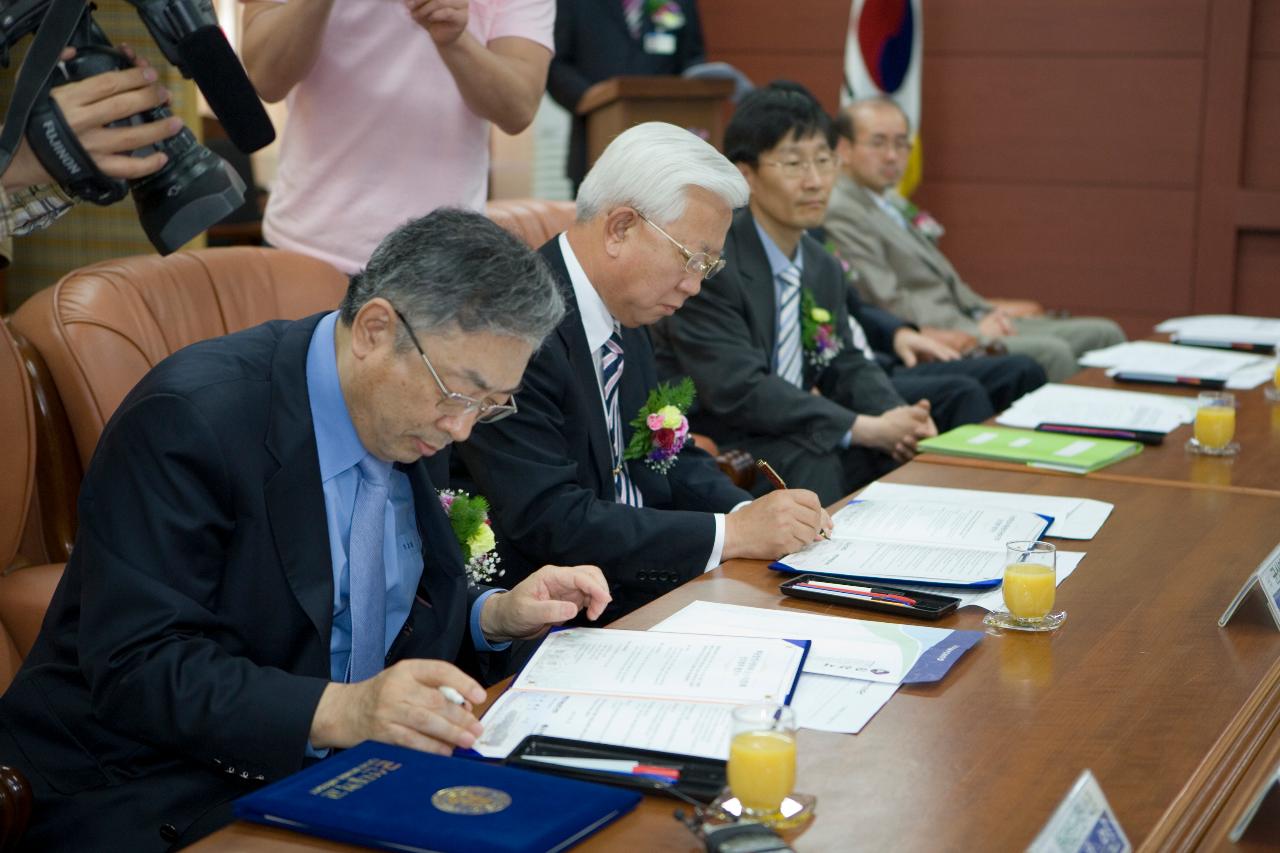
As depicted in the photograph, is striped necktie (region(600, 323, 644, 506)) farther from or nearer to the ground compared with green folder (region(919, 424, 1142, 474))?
farther from the ground

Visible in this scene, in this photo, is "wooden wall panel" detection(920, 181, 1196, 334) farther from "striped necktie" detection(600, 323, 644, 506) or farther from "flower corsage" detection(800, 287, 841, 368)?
"striped necktie" detection(600, 323, 644, 506)

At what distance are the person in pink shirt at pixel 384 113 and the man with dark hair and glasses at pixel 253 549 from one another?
1.08 meters

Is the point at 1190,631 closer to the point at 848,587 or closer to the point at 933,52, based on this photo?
the point at 848,587

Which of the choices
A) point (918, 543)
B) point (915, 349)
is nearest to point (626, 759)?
point (918, 543)

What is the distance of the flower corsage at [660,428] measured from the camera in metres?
2.53

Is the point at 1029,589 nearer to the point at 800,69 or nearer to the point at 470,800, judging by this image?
the point at 470,800

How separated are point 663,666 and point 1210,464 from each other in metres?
1.52

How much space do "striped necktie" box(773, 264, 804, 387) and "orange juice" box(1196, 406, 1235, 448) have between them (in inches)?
39.4

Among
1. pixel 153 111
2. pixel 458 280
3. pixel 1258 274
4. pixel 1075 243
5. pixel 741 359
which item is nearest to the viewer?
pixel 458 280

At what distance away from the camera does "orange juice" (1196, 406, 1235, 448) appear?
279 cm

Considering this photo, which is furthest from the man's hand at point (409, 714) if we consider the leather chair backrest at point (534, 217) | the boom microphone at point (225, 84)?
the leather chair backrest at point (534, 217)

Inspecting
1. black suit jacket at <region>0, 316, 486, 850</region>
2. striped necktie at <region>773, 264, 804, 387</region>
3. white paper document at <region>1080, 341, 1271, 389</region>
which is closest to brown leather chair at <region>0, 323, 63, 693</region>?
black suit jacket at <region>0, 316, 486, 850</region>

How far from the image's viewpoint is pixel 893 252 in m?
4.95

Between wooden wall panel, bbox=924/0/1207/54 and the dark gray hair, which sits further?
wooden wall panel, bbox=924/0/1207/54
